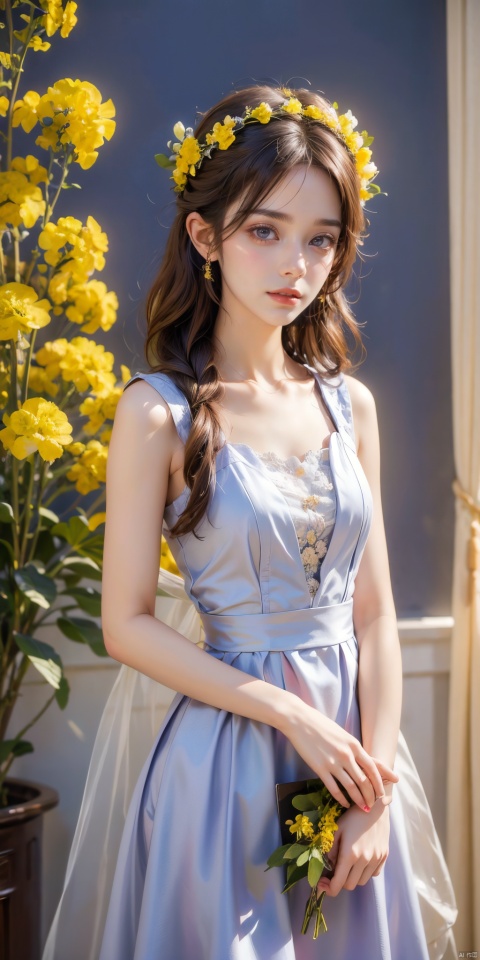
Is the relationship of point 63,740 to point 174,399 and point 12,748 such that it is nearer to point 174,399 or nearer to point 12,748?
point 12,748

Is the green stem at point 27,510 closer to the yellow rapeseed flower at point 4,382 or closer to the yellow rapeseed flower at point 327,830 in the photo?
the yellow rapeseed flower at point 4,382

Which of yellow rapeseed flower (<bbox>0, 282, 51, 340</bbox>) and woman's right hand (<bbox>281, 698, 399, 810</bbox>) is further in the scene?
yellow rapeseed flower (<bbox>0, 282, 51, 340</bbox>)

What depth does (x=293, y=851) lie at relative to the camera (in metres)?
1.27

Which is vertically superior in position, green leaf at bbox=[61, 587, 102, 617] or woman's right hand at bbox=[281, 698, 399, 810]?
green leaf at bbox=[61, 587, 102, 617]

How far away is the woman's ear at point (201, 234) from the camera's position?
154cm

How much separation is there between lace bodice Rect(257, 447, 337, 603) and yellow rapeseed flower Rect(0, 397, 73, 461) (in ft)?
1.33

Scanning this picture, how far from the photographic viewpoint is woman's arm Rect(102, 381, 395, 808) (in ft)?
4.36

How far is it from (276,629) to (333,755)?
0.21 meters

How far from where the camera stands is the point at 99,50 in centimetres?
220

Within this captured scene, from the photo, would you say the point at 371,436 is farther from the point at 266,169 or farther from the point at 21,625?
the point at 21,625

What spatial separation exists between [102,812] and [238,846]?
47 centimetres

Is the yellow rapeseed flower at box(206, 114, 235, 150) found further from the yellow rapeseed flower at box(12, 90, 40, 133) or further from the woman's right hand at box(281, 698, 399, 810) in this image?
the woman's right hand at box(281, 698, 399, 810)

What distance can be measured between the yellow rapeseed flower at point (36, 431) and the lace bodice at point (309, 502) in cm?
41

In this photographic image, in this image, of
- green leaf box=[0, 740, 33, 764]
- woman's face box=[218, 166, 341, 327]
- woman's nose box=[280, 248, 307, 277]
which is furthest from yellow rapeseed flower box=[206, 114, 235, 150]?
green leaf box=[0, 740, 33, 764]
